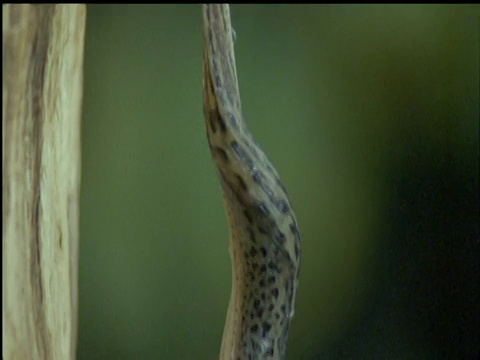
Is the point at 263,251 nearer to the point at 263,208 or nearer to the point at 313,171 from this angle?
the point at 263,208

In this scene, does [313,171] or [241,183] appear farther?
[313,171]

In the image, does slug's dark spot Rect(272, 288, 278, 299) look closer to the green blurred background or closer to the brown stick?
the green blurred background

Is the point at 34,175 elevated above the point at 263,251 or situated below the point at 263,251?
above

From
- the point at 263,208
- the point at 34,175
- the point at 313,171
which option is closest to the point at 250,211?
the point at 263,208

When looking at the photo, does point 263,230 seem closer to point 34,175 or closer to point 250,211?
point 250,211

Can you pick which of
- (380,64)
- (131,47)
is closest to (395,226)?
(380,64)

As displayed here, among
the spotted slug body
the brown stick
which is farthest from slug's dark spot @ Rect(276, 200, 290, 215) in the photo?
the brown stick

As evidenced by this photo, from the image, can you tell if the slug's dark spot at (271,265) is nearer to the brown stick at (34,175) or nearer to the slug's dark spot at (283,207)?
the slug's dark spot at (283,207)

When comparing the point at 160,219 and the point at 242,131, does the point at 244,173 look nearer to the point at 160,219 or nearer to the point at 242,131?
the point at 242,131
